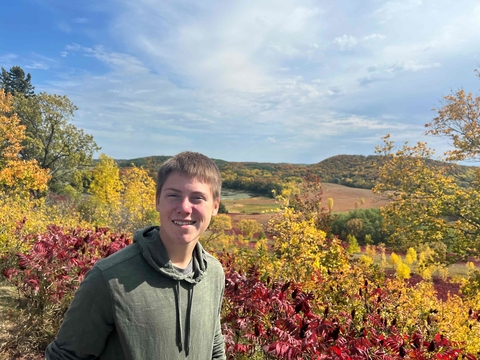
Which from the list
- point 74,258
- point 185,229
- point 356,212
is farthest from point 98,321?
point 356,212

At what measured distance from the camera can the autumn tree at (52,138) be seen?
24828 millimetres

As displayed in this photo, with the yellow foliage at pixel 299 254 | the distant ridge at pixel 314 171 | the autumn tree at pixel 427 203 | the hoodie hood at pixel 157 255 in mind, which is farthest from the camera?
the distant ridge at pixel 314 171

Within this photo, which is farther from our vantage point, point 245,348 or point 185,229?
point 245,348

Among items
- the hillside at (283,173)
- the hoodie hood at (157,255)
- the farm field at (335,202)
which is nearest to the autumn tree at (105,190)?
the hoodie hood at (157,255)

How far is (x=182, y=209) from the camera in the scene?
1.25 m

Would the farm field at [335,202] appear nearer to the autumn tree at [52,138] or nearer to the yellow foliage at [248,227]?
the yellow foliage at [248,227]

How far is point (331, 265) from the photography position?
18.1 ft

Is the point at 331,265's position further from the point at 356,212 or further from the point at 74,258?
the point at 356,212

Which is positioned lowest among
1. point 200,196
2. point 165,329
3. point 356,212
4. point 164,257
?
point 356,212

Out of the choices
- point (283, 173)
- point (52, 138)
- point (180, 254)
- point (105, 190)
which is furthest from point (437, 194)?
point (283, 173)

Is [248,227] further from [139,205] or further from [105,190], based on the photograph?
[139,205]

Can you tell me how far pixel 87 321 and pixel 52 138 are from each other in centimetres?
2955

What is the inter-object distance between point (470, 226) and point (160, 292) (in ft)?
49.2

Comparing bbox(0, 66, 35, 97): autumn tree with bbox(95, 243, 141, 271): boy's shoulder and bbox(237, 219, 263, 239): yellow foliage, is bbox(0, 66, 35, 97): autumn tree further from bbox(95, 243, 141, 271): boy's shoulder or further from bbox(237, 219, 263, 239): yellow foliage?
bbox(95, 243, 141, 271): boy's shoulder
